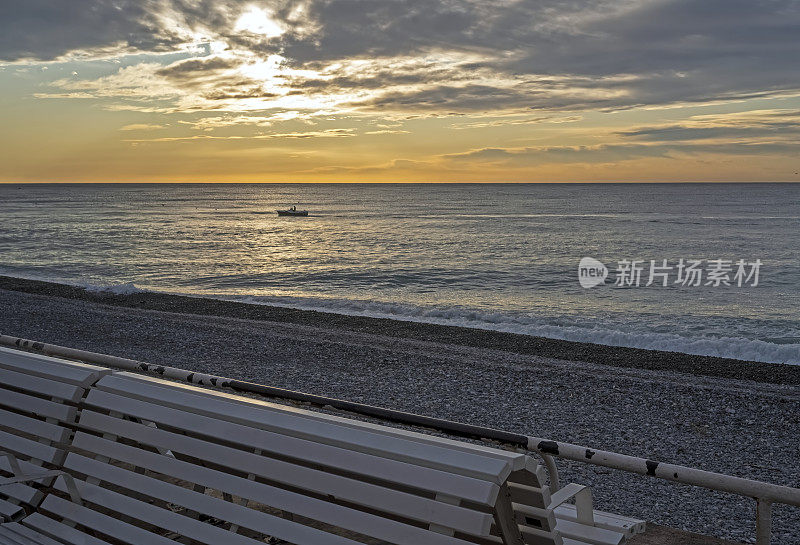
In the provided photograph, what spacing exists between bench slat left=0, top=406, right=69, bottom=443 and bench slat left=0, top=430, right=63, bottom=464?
55 millimetres

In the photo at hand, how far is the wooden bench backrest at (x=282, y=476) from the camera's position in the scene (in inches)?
80.0

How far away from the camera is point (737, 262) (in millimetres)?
40219

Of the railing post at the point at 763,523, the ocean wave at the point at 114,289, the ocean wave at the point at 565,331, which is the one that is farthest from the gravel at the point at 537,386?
the ocean wave at the point at 114,289

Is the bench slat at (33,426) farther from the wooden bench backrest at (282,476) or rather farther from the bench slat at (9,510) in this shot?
the bench slat at (9,510)

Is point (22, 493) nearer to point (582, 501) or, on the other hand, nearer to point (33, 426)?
point (33, 426)

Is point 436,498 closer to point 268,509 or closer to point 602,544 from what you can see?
point 602,544

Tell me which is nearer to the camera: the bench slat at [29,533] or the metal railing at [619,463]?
the metal railing at [619,463]

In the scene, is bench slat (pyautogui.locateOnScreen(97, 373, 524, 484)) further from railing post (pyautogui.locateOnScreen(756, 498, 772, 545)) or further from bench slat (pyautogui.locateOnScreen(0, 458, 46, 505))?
railing post (pyautogui.locateOnScreen(756, 498, 772, 545))

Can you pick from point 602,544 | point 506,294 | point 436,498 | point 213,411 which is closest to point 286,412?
point 213,411

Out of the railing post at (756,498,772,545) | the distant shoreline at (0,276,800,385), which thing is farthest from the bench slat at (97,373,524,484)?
the distant shoreline at (0,276,800,385)

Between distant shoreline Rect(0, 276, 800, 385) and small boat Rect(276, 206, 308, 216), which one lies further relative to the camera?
small boat Rect(276, 206, 308, 216)

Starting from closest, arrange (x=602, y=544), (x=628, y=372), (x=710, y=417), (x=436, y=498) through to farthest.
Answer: (x=436, y=498)
(x=602, y=544)
(x=710, y=417)
(x=628, y=372)

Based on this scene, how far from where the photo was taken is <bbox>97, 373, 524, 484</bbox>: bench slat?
2006 mm

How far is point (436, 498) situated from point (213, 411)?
1109 millimetres
